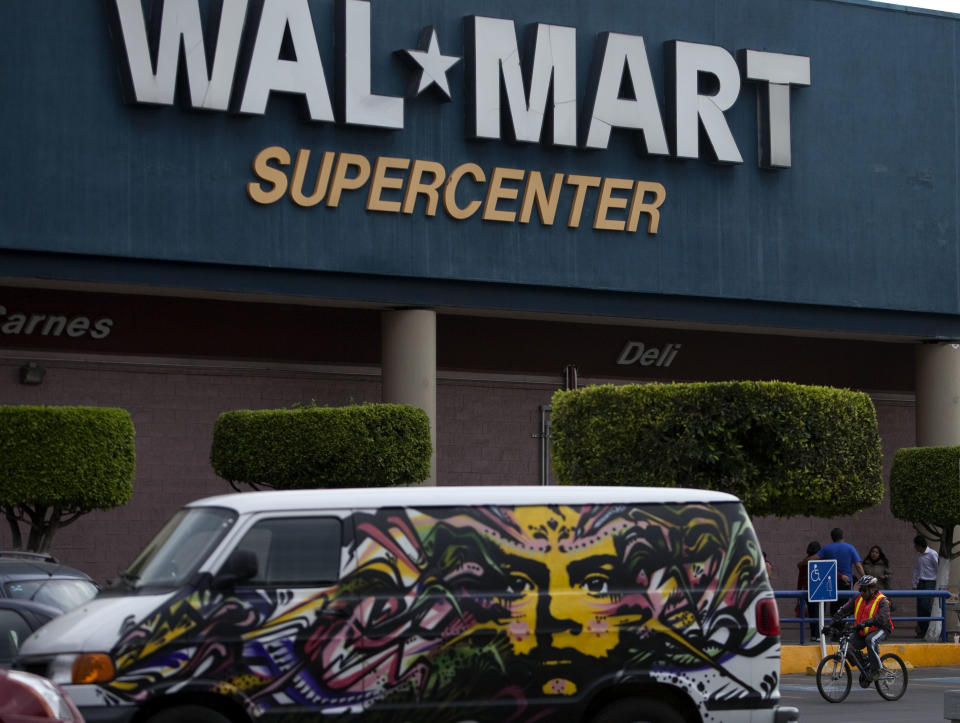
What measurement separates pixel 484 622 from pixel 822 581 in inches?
503

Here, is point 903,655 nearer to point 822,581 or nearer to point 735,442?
point 822,581

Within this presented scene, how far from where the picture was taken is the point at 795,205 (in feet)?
96.2

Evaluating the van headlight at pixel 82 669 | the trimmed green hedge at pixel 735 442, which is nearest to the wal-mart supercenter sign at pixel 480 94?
the trimmed green hedge at pixel 735 442

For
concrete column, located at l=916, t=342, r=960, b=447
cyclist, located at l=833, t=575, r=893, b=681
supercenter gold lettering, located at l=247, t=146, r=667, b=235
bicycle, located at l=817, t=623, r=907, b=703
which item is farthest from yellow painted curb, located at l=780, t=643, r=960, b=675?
supercenter gold lettering, located at l=247, t=146, r=667, b=235

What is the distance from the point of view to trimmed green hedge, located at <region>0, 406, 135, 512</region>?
72.8 feet

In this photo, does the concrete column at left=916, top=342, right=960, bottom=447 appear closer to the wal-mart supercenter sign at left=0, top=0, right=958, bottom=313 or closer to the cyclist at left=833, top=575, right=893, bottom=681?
the wal-mart supercenter sign at left=0, top=0, right=958, bottom=313

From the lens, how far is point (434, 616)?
10789 millimetres

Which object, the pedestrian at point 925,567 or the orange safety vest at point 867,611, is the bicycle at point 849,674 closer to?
the orange safety vest at point 867,611

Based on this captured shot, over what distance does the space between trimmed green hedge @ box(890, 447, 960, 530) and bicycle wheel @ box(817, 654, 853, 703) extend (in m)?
8.73

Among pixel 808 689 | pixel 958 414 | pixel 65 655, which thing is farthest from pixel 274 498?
pixel 958 414

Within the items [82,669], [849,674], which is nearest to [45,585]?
[82,669]

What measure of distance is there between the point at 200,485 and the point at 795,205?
1168cm

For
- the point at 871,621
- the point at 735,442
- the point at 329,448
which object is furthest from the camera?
the point at 329,448

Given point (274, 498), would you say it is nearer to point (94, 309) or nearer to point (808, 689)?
point (808, 689)
